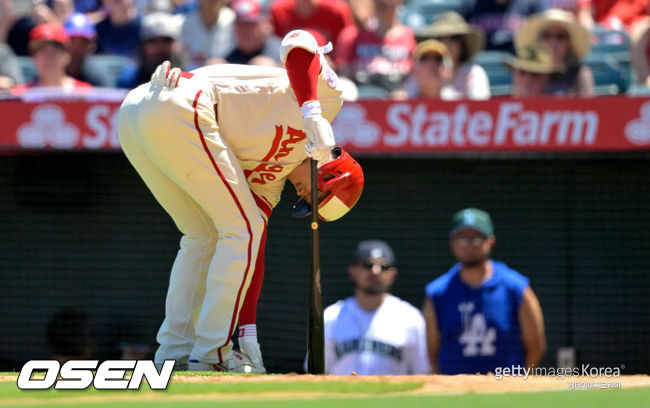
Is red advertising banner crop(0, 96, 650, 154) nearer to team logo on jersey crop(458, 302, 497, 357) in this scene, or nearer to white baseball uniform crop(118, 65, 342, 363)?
team logo on jersey crop(458, 302, 497, 357)

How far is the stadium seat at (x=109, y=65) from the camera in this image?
8.77m

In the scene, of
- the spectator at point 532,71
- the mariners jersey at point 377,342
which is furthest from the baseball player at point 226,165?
the spectator at point 532,71

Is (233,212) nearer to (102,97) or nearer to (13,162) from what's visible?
(102,97)

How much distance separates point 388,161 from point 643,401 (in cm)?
426

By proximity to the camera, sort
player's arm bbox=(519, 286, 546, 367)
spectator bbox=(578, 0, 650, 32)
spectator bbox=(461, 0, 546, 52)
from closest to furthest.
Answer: player's arm bbox=(519, 286, 546, 367) → spectator bbox=(461, 0, 546, 52) → spectator bbox=(578, 0, 650, 32)

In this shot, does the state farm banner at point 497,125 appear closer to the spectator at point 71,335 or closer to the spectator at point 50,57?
the spectator at point 71,335

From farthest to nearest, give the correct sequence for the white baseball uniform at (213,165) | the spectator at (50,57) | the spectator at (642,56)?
the spectator at (642,56) → the spectator at (50,57) → the white baseball uniform at (213,165)

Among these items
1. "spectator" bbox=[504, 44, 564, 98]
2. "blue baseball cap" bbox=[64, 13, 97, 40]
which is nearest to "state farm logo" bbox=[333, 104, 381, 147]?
"spectator" bbox=[504, 44, 564, 98]

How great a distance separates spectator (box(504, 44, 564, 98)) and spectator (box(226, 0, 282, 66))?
194 cm

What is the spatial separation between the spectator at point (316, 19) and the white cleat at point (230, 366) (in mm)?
4861

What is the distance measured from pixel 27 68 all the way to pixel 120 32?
2.97 feet

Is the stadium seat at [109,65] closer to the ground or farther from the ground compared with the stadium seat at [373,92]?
farther from the ground

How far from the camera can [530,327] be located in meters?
6.69

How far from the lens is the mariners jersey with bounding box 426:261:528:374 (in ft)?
22.0
